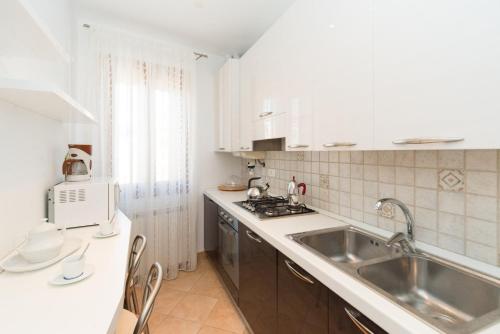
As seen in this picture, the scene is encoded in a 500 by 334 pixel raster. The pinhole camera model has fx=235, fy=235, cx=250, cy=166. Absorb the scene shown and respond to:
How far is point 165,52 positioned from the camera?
2480 mm

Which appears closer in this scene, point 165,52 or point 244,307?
point 244,307

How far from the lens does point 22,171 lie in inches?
48.4

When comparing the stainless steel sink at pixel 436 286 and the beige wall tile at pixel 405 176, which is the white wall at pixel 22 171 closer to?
the stainless steel sink at pixel 436 286

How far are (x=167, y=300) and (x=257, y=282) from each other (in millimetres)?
1117

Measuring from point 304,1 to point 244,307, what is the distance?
2.16 meters

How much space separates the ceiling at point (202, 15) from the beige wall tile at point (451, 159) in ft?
5.46

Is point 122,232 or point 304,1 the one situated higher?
point 304,1

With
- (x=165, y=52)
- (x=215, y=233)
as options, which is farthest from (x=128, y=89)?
(x=215, y=233)

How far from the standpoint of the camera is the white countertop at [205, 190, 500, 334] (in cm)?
68

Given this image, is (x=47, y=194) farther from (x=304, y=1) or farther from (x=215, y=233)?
(x=304, y=1)

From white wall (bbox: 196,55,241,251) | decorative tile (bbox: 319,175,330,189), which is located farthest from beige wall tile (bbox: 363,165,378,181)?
white wall (bbox: 196,55,241,251)

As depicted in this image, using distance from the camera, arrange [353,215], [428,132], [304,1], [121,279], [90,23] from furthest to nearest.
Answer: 1. [90,23]
2. [353,215]
3. [304,1]
4. [121,279]
5. [428,132]

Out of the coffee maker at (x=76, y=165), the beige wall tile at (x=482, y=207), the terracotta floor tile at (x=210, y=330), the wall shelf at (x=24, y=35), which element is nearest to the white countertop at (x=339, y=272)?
the beige wall tile at (x=482, y=207)

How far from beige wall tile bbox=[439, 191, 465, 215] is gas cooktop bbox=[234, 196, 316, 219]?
2.82 feet
